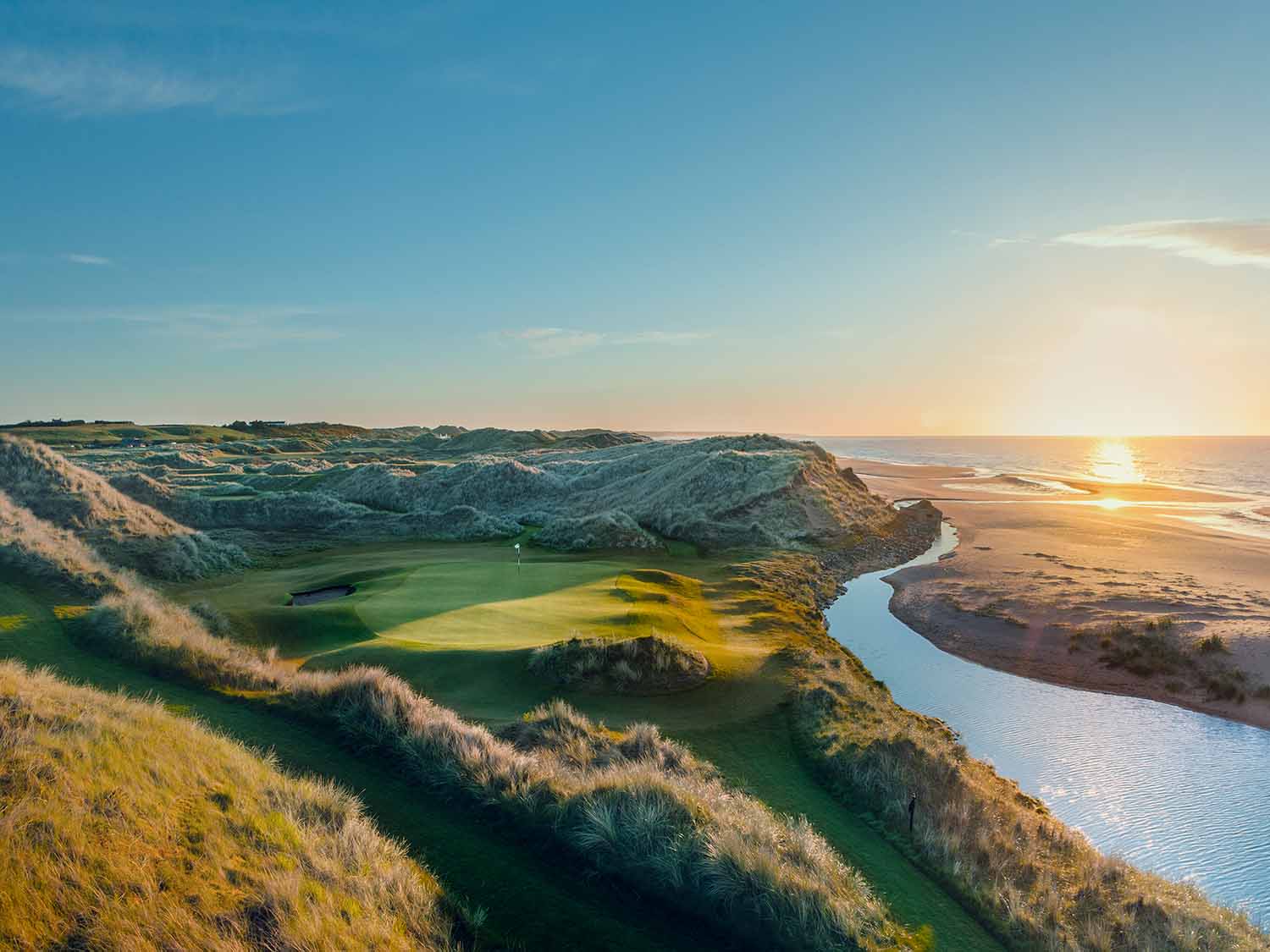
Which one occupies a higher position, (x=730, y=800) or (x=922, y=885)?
(x=730, y=800)

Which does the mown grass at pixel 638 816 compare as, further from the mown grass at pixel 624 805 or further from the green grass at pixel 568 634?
the green grass at pixel 568 634

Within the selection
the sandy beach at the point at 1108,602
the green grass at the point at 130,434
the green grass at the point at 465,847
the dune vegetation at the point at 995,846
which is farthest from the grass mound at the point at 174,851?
the green grass at the point at 130,434

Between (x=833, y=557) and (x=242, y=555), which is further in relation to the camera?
(x=833, y=557)

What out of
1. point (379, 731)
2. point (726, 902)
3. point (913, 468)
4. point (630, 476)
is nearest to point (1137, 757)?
point (726, 902)

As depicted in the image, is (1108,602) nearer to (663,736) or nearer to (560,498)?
(663,736)

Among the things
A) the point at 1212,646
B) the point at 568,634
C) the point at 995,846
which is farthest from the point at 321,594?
the point at 1212,646

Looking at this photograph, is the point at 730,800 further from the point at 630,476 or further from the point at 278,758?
the point at 630,476
